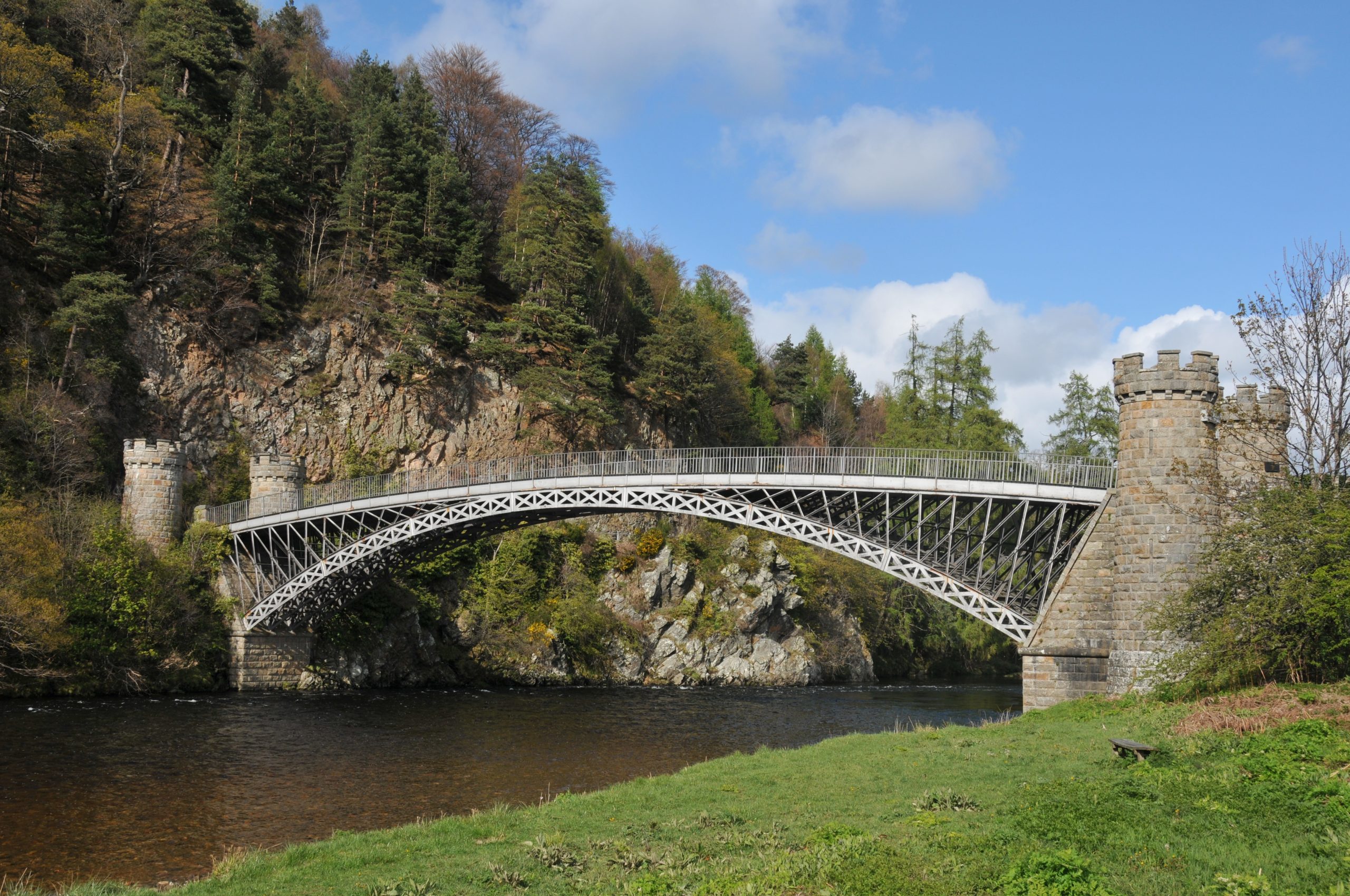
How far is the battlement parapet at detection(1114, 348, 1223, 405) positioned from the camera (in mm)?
24797

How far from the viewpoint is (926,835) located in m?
9.55

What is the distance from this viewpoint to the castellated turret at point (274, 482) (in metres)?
39.2

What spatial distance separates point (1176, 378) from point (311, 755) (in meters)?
24.0

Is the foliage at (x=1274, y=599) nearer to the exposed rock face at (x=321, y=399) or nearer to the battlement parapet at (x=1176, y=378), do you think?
the battlement parapet at (x=1176, y=378)

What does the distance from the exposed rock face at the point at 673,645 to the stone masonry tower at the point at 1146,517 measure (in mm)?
23349

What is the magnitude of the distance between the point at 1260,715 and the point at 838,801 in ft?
23.7

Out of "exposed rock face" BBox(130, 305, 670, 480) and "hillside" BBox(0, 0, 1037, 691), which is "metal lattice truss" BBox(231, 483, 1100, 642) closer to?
"hillside" BBox(0, 0, 1037, 691)

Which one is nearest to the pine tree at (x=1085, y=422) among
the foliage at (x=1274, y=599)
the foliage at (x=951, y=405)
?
the foliage at (x=951, y=405)

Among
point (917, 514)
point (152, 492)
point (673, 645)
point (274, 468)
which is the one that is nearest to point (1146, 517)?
point (917, 514)

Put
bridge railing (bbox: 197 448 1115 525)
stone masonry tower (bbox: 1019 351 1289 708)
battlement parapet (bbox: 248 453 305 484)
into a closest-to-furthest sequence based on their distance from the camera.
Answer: stone masonry tower (bbox: 1019 351 1289 708) → bridge railing (bbox: 197 448 1115 525) → battlement parapet (bbox: 248 453 305 484)

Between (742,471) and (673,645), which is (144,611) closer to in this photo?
(742,471)

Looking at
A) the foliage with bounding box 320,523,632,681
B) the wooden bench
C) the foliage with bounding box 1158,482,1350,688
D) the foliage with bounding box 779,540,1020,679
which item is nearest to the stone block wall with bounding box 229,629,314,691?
the foliage with bounding box 320,523,632,681

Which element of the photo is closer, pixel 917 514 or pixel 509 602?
pixel 917 514

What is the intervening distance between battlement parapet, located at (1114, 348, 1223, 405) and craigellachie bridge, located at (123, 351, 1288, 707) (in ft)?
0.13
